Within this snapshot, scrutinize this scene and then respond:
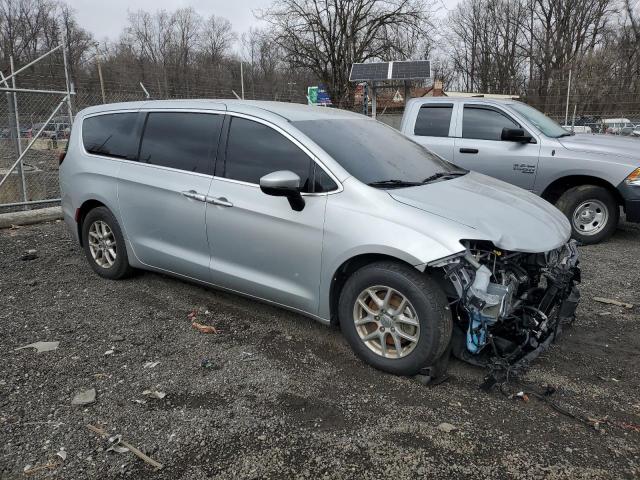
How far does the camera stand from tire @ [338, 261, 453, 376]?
10.1 feet

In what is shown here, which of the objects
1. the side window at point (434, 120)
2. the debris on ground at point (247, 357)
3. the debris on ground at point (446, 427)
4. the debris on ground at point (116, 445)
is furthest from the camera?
the side window at point (434, 120)

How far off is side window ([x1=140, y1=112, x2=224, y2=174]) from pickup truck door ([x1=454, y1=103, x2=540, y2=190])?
4.19m

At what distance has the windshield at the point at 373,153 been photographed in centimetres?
362

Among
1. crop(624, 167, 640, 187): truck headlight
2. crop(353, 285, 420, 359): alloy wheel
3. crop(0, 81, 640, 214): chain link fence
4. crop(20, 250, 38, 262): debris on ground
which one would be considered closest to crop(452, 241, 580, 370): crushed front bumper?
crop(353, 285, 420, 359): alloy wheel

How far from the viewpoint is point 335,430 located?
9.21ft

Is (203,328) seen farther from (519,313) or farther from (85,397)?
(519,313)

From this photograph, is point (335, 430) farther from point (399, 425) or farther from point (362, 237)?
point (362, 237)

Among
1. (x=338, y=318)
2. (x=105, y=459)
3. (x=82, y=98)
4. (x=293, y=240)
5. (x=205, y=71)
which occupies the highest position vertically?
(x=205, y=71)

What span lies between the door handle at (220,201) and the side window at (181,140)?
0.26 m

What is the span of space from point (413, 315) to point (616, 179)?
4.44 meters

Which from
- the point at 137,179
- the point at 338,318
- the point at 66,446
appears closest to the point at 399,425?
the point at 338,318

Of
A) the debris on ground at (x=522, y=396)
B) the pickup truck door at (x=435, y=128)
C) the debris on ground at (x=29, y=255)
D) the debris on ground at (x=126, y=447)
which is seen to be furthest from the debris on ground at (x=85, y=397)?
the pickup truck door at (x=435, y=128)

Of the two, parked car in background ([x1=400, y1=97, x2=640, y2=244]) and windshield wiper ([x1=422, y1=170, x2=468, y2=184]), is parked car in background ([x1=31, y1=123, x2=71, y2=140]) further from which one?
windshield wiper ([x1=422, y1=170, x2=468, y2=184])

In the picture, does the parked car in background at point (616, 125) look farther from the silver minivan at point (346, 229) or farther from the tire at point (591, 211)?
the silver minivan at point (346, 229)
